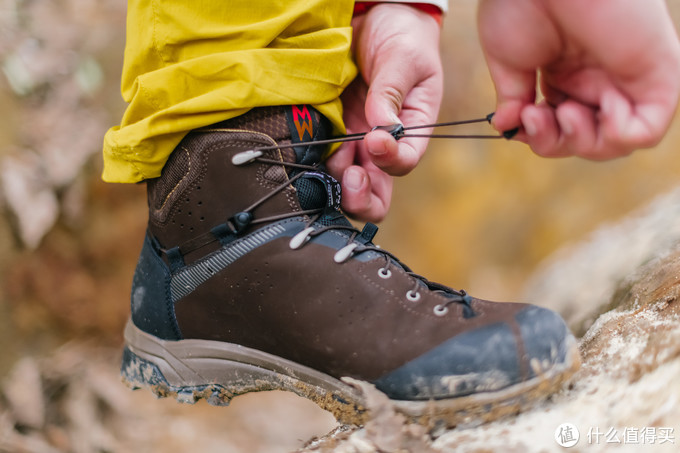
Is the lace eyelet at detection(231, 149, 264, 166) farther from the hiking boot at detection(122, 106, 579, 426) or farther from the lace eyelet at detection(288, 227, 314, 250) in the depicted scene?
the lace eyelet at detection(288, 227, 314, 250)

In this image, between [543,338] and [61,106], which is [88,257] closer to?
[61,106]

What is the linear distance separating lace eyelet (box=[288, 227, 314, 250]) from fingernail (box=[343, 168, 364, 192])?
14 centimetres

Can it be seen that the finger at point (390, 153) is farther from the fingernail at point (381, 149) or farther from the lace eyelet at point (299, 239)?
the lace eyelet at point (299, 239)

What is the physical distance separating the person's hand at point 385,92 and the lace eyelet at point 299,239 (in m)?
0.13

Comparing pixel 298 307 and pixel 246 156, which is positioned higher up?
pixel 246 156

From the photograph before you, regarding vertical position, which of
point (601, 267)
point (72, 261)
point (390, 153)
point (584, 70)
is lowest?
point (72, 261)

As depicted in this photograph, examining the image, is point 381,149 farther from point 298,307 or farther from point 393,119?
point 298,307

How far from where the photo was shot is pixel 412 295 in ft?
2.02

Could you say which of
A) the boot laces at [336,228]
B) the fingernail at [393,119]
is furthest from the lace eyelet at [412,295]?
the fingernail at [393,119]

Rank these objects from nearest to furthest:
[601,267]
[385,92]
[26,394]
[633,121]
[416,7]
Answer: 1. [633,121]
2. [385,92]
3. [416,7]
4. [26,394]
5. [601,267]

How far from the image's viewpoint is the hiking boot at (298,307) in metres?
0.55

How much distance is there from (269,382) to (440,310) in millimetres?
234

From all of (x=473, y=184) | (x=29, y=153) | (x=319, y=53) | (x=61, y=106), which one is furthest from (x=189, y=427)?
(x=473, y=184)

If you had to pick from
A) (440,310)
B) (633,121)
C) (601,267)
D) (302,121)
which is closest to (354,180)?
(302,121)
